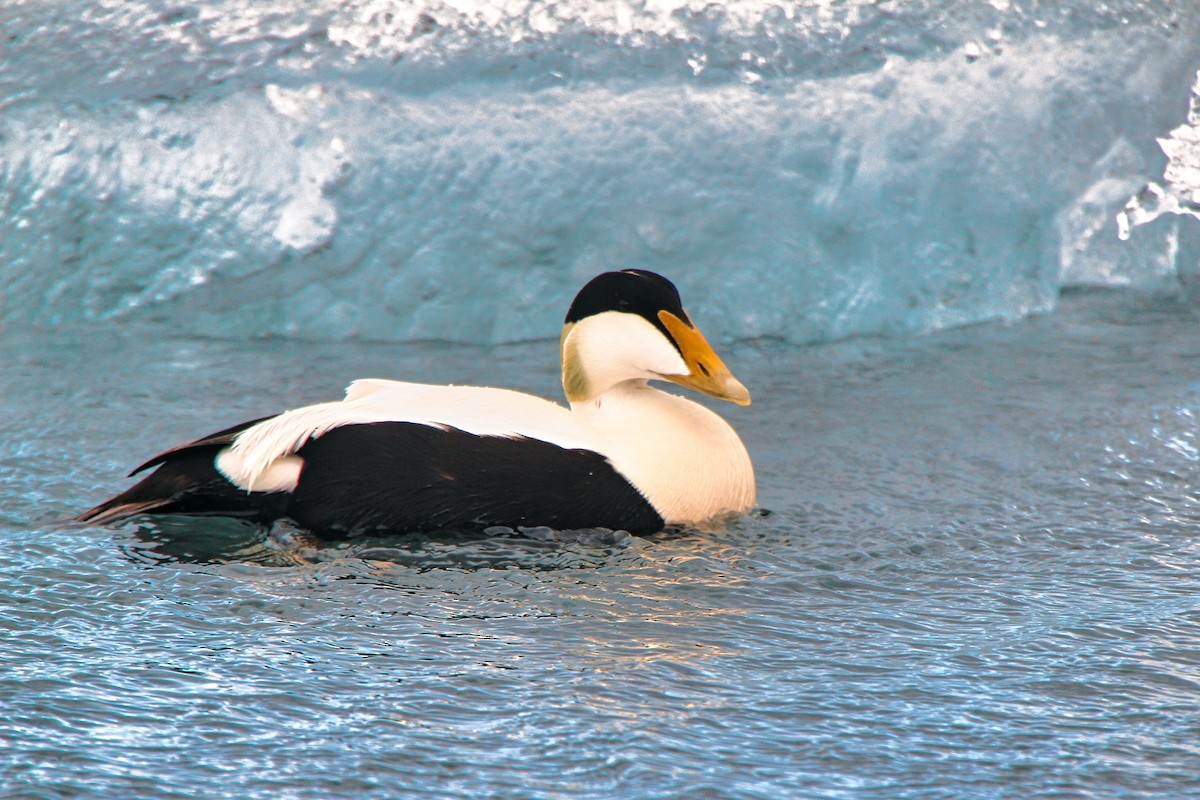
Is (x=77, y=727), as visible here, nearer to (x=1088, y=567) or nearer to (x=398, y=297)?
(x=1088, y=567)

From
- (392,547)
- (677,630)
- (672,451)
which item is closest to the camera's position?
(677,630)

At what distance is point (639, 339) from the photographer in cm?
378

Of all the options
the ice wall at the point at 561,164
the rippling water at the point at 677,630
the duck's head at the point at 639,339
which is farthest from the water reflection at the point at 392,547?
the ice wall at the point at 561,164

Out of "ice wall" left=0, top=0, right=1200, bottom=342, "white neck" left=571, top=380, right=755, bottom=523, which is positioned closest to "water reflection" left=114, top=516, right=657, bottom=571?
"white neck" left=571, top=380, right=755, bottom=523

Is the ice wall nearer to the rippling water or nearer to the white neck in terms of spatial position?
the rippling water

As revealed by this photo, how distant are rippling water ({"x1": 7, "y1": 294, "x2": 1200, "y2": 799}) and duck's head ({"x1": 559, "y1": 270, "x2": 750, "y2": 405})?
403 mm

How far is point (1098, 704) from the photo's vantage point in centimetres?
270

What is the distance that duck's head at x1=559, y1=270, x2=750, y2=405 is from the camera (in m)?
3.77

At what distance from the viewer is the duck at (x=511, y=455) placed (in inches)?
140

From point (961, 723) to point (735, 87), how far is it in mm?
3542

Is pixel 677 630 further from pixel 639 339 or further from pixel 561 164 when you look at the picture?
pixel 561 164

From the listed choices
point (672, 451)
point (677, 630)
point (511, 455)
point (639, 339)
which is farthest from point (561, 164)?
point (677, 630)

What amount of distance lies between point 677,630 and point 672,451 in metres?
0.78

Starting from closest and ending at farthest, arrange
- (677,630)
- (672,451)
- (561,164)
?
(677,630), (672,451), (561,164)
